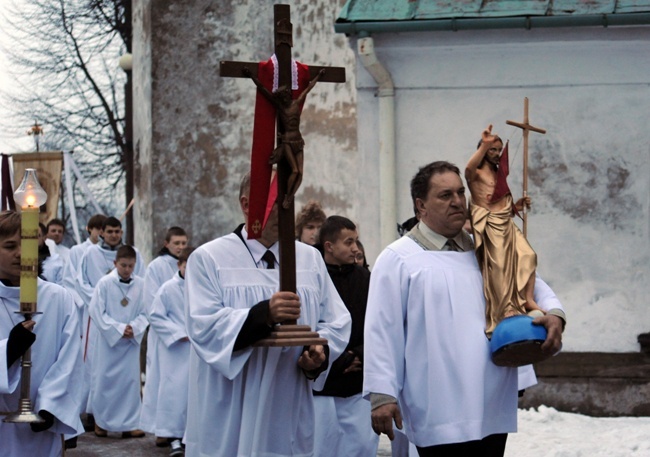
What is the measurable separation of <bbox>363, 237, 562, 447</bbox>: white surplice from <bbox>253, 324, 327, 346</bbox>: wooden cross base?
30 cm

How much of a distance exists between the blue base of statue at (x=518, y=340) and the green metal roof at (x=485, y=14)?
297 inches

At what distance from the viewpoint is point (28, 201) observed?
6.03 metres

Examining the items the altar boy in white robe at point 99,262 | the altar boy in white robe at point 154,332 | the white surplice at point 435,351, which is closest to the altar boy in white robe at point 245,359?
the white surplice at point 435,351

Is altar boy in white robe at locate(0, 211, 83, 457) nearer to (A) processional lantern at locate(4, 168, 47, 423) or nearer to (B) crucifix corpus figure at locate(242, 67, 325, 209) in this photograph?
(A) processional lantern at locate(4, 168, 47, 423)

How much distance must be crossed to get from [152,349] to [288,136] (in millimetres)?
7141

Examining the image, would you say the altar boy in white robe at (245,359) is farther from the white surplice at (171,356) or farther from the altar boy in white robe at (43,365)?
the white surplice at (171,356)

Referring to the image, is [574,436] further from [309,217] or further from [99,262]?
[99,262]

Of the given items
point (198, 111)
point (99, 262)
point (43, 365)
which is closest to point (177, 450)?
point (99, 262)

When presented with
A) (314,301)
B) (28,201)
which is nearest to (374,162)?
(314,301)

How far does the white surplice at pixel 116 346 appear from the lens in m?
13.8

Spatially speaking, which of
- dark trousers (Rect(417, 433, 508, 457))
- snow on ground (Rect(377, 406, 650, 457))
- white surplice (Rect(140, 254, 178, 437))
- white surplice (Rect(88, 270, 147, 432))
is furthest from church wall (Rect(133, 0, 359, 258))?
dark trousers (Rect(417, 433, 508, 457))

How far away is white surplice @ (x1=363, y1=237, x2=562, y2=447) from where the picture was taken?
19.3 feet

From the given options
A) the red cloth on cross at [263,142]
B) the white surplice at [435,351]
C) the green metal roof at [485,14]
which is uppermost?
the green metal roof at [485,14]

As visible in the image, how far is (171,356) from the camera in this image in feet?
41.1
